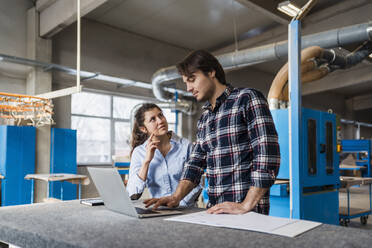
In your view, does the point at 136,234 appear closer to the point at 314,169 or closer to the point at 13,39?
the point at 314,169

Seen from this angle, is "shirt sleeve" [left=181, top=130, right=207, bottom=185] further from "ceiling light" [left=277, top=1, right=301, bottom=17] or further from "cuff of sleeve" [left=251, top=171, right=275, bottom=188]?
"ceiling light" [left=277, top=1, right=301, bottom=17]

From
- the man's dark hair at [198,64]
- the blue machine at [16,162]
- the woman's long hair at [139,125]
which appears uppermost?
the man's dark hair at [198,64]

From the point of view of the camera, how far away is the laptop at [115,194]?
3.94 ft

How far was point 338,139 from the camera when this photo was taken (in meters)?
4.19

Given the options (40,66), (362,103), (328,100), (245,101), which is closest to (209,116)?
(245,101)

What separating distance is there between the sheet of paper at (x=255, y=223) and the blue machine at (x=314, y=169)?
2.65 meters

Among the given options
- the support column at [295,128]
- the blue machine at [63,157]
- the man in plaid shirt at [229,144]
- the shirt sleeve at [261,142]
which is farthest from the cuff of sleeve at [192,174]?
the blue machine at [63,157]

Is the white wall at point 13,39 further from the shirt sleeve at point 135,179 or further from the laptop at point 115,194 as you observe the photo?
the laptop at point 115,194

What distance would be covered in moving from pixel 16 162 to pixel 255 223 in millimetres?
6349

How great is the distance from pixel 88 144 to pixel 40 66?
251 centimetres

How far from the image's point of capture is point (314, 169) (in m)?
3.78

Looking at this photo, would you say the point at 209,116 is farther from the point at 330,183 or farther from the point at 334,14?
the point at 334,14

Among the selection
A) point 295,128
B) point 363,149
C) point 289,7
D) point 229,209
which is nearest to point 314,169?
point 295,128

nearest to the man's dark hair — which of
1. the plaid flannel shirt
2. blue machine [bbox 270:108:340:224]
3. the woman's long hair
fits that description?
the plaid flannel shirt
